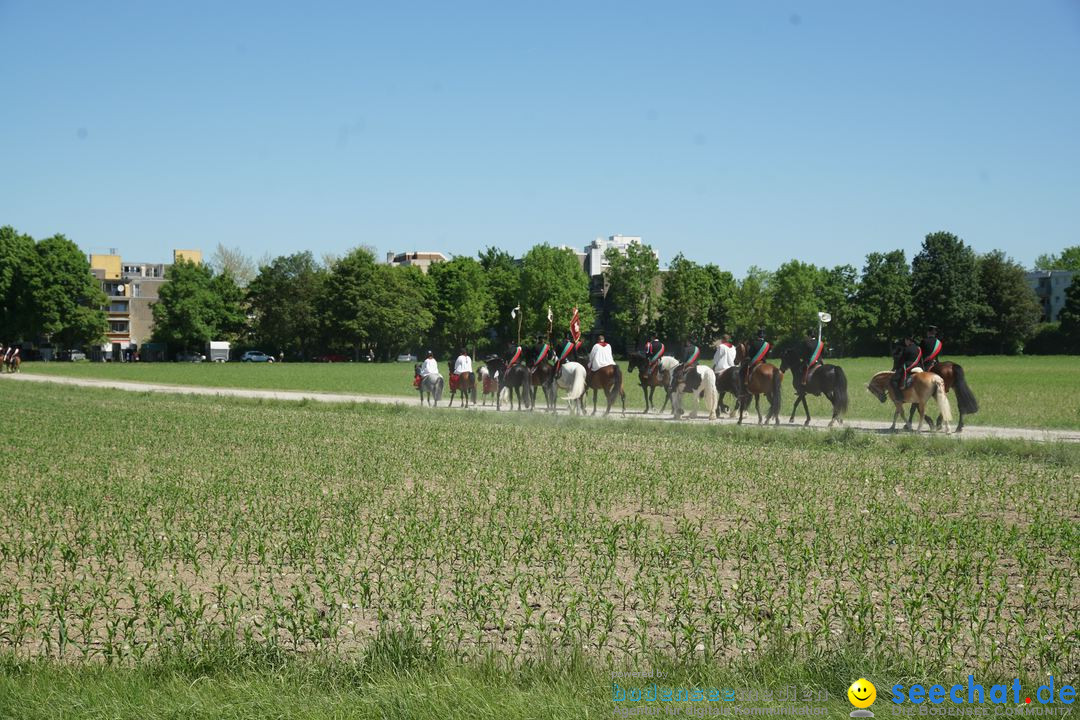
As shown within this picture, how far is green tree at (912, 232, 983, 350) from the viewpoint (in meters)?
99.0

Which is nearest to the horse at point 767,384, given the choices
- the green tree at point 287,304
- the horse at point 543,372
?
the horse at point 543,372

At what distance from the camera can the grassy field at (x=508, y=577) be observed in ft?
21.9

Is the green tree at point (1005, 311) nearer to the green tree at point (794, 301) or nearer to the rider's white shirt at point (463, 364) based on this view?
the green tree at point (794, 301)

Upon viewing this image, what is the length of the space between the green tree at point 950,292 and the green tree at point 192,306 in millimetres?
81876

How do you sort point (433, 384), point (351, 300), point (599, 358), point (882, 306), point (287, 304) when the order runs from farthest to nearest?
point (287, 304)
point (351, 300)
point (882, 306)
point (433, 384)
point (599, 358)

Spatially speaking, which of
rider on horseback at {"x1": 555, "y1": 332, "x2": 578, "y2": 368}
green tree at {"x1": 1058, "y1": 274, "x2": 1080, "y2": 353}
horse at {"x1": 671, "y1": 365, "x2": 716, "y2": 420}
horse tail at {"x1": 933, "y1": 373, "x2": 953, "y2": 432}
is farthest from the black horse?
green tree at {"x1": 1058, "y1": 274, "x2": 1080, "y2": 353}

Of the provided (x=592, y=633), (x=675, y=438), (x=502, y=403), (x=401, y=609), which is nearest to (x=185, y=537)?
(x=401, y=609)

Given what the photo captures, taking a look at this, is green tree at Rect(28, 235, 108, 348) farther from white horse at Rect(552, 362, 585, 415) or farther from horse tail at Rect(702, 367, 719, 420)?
horse tail at Rect(702, 367, 719, 420)

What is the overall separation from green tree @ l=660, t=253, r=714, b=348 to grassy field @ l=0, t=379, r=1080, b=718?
9302 centimetres

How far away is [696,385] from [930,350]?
6.58m

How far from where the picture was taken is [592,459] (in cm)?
1867

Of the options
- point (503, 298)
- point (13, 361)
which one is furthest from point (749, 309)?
point (13, 361)

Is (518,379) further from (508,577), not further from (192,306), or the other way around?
(192,306)

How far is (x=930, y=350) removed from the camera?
24.8 metres
